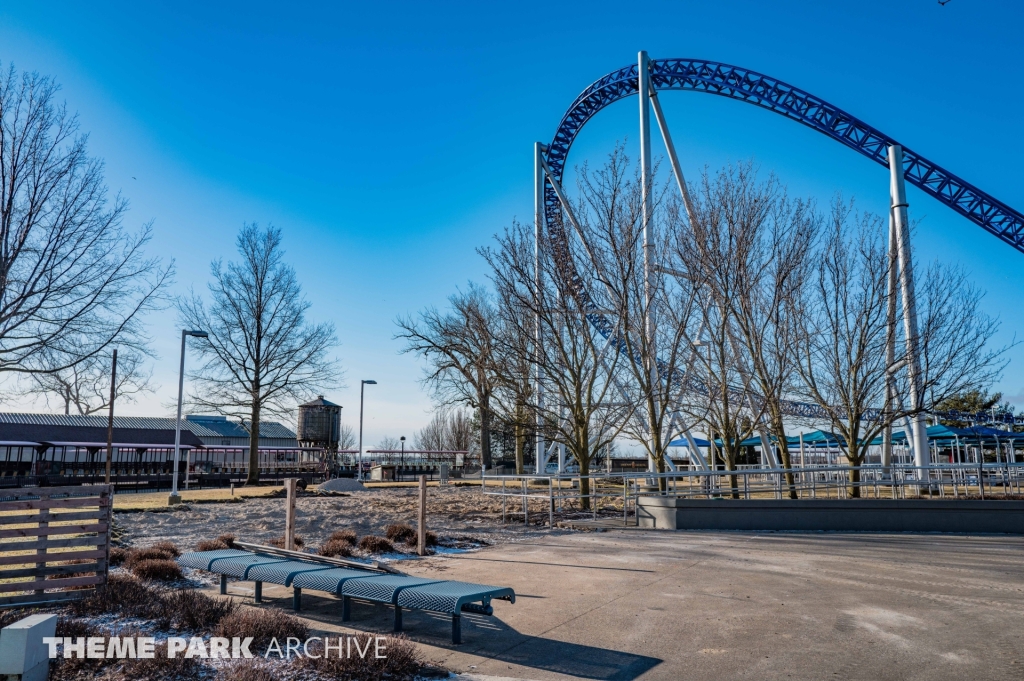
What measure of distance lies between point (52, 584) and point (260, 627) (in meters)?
3.36

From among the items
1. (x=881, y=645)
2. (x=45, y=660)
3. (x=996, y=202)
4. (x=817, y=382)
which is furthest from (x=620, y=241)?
(x=996, y=202)

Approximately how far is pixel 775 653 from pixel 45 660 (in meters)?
5.44

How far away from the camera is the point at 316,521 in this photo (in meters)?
15.8

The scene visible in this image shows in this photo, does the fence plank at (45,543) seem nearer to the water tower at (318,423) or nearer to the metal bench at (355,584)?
the metal bench at (355,584)

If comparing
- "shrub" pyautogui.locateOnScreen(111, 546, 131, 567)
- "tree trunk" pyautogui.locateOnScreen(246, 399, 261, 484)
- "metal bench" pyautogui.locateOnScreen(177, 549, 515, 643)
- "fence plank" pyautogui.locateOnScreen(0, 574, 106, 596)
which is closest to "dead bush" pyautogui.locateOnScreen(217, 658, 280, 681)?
"metal bench" pyautogui.locateOnScreen(177, 549, 515, 643)

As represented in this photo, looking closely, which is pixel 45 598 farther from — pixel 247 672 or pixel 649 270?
pixel 649 270

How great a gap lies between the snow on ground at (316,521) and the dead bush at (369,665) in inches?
286

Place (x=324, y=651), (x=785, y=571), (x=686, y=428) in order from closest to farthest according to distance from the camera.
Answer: (x=324, y=651) → (x=785, y=571) → (x=686, y=428)

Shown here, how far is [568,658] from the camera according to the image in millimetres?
5500

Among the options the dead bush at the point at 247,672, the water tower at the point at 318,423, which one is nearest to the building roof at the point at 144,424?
the water tower at the point at 318,423

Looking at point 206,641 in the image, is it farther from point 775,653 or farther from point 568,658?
point 775,653

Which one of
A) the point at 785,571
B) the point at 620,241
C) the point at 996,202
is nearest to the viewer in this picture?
the point at 785,571

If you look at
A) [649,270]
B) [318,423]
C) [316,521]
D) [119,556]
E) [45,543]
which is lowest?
[316,521]

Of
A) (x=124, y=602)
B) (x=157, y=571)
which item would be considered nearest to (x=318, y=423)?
(x=157, y=571)
